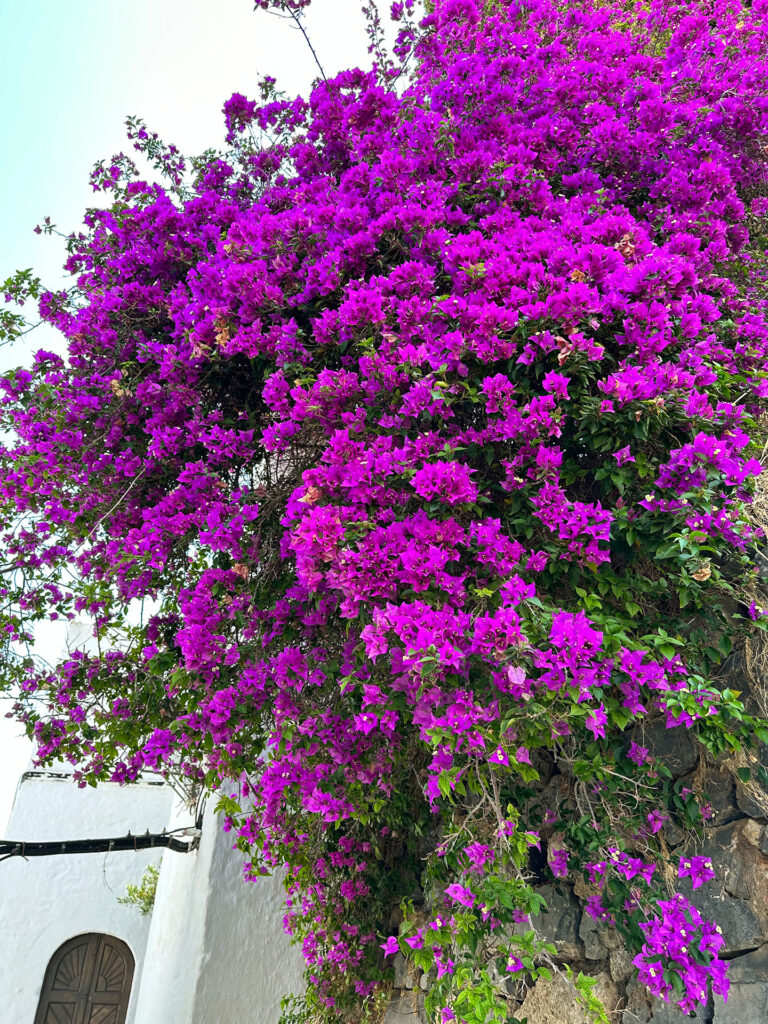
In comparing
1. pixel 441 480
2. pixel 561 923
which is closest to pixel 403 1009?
pixel 561 923

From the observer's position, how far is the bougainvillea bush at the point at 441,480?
1.48 metres

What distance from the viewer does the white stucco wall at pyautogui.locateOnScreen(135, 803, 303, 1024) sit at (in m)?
3.47

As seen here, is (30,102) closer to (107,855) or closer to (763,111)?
(763,111)

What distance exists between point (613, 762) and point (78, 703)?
6.27ft

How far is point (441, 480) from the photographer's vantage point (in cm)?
148

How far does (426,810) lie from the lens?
8.21ft

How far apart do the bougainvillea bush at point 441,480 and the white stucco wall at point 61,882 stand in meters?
5.06

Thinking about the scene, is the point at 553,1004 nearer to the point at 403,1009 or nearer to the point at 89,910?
the point at 403,1009

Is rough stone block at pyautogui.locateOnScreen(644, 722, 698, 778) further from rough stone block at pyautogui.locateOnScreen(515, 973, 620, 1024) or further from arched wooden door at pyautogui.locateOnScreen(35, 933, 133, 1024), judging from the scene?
arched wooden door at pyautogui.locateOnScreen(35, 933, 133, 1024)

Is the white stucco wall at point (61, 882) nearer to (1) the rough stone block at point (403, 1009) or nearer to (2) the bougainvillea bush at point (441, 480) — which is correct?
(2) the bougainvillea bush at point (441, 480)

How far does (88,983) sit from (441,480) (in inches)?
305

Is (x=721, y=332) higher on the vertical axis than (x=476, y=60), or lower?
lower

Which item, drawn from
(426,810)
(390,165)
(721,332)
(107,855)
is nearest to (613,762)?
(426,810)

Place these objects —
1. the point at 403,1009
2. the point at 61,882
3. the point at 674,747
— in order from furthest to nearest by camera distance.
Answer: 1. the point at 61,882
2. the point at 403,1009
3. the point at 674,747
